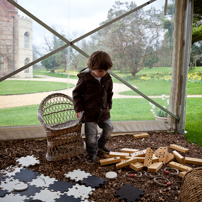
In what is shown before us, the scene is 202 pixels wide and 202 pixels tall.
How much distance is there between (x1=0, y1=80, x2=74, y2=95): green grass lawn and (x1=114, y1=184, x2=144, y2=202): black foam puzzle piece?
193cm

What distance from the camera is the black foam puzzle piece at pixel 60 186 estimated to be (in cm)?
228

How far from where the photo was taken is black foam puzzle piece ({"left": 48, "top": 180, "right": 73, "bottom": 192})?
2281 millimetres

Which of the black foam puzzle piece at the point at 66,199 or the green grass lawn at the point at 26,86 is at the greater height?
the green grass lawn at the point at 26,86

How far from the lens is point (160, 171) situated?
264cm

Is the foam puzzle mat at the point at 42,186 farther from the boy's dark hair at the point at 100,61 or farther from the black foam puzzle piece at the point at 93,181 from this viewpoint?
the boy's dark hair at the point at 100,61

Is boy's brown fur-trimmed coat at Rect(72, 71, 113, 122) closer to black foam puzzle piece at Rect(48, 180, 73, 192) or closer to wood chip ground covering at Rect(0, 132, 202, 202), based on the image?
wood chip ground covering at Rect(0, 132, 202, 202)

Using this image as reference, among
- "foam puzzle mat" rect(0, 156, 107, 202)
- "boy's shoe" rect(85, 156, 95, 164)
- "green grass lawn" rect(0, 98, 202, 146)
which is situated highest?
"green grass lawn" rect(0, 98, 202, 146)

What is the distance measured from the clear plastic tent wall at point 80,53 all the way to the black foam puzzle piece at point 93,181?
1463mm

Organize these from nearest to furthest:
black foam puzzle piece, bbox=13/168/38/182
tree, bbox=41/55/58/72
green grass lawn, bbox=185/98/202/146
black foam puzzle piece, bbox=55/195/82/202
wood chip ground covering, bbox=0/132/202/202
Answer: black foam puzzle piece, bbox=55/195/82/202 → wood chip ground covering, bbox=0/132/202/202 → black foam puzzle piece, bbox=13/168/38/182 → tree, bbox=41/55/58/72 → green grass lawn, bbox=185/98/202/146

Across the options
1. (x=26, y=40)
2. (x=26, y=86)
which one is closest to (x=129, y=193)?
(x=26, y=86)

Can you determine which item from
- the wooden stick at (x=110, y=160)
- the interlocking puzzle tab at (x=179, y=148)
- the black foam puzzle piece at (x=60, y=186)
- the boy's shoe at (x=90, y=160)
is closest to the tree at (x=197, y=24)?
the interlocking puzzle tab at (x=179, y=148)

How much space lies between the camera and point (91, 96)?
2764 mm

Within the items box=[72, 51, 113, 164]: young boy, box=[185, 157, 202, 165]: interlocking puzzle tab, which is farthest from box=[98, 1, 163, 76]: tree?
box=[185, 157, 202, 165]: interlocking puzzle tab

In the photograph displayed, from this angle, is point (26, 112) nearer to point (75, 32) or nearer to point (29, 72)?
point (29, 72)
